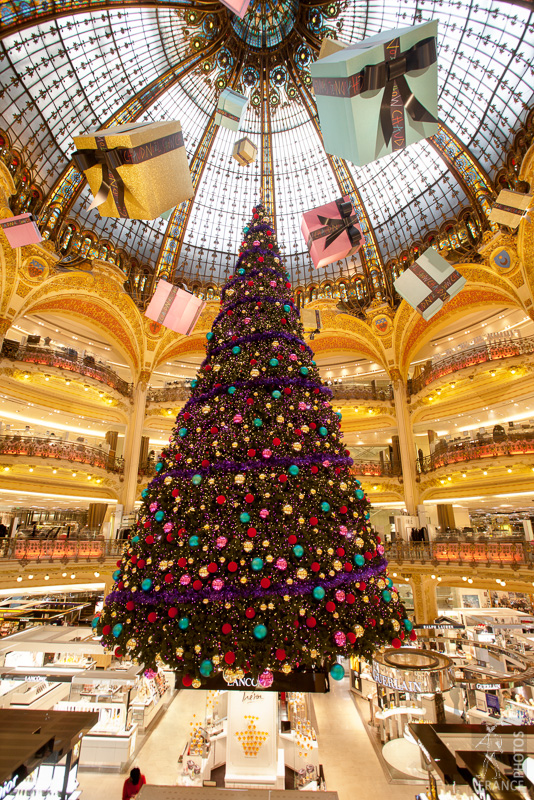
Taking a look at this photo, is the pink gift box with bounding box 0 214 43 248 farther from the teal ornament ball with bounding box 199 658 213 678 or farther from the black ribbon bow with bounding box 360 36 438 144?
the teal ornament ball with bounding box 199 658 213 678

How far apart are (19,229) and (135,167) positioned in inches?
271

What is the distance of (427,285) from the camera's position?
13922mm

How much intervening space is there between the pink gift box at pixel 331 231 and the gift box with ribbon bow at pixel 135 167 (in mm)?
4027

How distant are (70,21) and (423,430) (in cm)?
2549

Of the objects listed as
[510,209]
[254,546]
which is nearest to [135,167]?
[254,546]

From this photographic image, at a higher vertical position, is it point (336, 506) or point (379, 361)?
point (379, 361)

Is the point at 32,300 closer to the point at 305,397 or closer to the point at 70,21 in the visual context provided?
the point at 70,21

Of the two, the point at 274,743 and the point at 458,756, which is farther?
the point at 274,743

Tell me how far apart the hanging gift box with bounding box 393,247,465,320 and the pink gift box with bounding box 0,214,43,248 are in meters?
12.2

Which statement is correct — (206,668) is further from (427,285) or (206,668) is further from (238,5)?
(427,285)

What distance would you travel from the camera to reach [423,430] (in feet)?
83.7

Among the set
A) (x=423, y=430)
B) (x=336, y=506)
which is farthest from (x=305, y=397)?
(x=423, y=430)

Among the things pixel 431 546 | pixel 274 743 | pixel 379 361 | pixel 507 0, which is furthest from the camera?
pixel 379 361

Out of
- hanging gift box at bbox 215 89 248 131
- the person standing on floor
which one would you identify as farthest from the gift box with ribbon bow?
the person standing on floor
